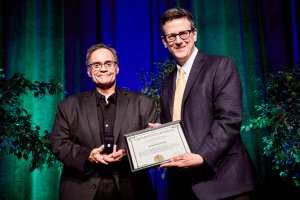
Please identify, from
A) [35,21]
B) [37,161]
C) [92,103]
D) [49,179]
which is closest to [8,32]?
[35,21]

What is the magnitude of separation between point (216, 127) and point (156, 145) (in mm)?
318

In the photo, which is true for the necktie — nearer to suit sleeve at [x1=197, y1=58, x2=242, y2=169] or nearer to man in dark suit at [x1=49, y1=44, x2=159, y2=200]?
suit sleeve at [x1=197, y1=58, x2=242, y2=169]

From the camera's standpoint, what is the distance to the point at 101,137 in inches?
82.5

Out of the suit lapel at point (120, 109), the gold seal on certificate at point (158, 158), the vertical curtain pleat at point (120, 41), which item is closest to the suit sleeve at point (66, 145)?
the suit lapel at point (120, 109)

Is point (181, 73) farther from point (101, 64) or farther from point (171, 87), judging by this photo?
point (101, 64)

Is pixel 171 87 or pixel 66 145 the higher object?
pixel 171 87

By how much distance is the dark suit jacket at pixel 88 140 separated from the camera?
1990 millimetres

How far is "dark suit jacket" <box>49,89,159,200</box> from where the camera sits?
199cm

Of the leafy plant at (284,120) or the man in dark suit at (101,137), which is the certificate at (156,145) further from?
the leafy plant at (284,120)

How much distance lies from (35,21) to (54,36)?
1.08ft

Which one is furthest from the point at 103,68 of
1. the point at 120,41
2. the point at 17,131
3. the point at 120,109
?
the point at 120,41

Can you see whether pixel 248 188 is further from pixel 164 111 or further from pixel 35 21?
pixel 35 21

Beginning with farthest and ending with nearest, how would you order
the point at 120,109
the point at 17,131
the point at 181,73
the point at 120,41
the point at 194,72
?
the point at 120,41 < the point at 17,131 < the point at 120,109 < the point at 181,73 < the point at 194,72

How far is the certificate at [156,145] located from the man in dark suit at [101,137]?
215 millimetres
